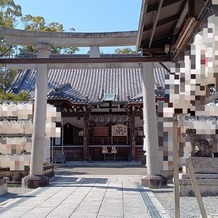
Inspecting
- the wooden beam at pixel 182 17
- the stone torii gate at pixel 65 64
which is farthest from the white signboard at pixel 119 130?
the wooden beam at pixel 182 17

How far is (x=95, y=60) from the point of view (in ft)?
16.7

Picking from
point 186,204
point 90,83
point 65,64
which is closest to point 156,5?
point 186,204

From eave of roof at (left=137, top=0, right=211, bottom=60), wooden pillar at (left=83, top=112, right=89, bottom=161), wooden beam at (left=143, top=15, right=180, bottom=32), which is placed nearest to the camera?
eave of roof at (left=137, top=0, right=211, bottom=60)

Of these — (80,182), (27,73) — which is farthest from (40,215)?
(27,73)

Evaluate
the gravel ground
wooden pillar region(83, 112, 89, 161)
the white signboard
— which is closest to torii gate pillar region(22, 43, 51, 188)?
the gravel ground

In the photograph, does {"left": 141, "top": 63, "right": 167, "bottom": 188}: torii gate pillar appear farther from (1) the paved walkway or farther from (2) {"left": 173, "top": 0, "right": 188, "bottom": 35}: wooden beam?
(2) {"left": 173, "top": 0, "right": 188, "bottom": 35}: wooden beam

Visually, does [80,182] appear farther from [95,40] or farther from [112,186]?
[95,40]

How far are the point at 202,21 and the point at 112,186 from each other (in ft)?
26.5

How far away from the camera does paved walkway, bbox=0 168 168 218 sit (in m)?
6.70

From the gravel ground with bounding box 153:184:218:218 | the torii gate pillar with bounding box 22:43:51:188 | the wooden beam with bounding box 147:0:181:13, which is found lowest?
the gravel ground with bounding box 153:184:218:218

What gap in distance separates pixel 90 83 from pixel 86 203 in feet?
54.9

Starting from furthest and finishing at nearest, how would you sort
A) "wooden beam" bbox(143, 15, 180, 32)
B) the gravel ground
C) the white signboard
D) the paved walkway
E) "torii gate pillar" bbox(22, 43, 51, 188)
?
the white signboard
"torii gate pillar" bbox(22, 43, 51, 188)
the gravel ground
the paved walkway
"wooden beam" bbox(143, 15, 180, 32)

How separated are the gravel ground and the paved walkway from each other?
19 centimetres

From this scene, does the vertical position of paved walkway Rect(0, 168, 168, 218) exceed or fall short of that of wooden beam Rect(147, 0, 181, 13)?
it falls short
